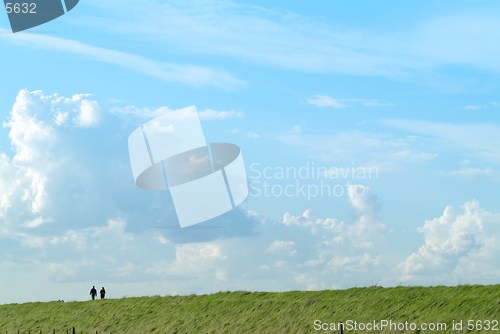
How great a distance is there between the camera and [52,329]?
154ft

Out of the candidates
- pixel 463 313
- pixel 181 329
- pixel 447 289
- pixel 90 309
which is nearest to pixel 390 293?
pixel 447 289

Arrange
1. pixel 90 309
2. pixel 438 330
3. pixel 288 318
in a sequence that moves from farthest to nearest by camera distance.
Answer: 1. pixel 90 309
2. pixel 288 318
3. pixel 438 330

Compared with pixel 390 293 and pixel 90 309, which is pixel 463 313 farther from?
pixel 90 309

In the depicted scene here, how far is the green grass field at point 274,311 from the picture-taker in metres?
33.1

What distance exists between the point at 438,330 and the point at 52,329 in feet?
115

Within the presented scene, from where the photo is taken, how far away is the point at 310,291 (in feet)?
137

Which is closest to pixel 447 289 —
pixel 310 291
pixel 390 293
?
pixel 390 293

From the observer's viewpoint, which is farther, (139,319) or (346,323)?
(139,319)

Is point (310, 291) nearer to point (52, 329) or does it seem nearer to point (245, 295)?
point (245, 295)

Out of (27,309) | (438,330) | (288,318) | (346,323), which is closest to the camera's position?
(438,330)

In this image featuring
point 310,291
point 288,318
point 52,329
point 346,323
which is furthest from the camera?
point 52,329

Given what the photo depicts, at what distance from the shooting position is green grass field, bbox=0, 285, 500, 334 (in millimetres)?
33062

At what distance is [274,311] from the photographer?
1519 inches

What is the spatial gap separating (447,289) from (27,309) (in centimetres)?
4582
